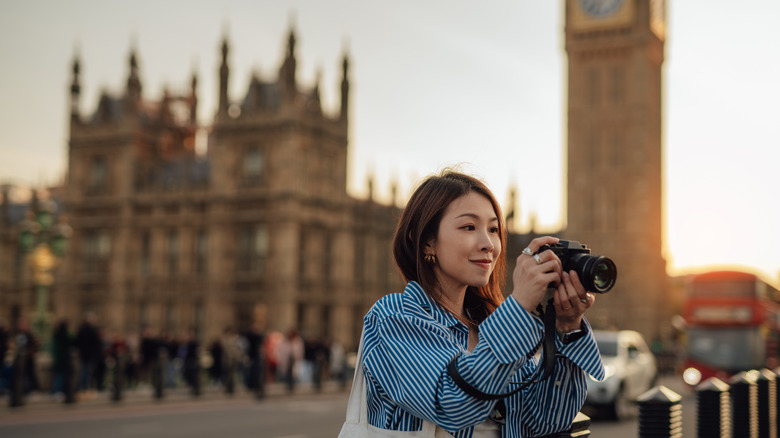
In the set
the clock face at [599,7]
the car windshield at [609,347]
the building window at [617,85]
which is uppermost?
the clock face at [599,7]

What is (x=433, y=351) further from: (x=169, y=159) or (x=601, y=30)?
(x=601, y=30)

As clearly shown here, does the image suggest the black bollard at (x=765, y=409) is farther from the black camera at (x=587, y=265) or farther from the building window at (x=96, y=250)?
the building window at (x=96, y=250)

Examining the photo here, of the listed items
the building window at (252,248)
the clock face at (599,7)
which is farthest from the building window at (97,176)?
the clock face at (599,7)

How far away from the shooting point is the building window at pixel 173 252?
1609 inches

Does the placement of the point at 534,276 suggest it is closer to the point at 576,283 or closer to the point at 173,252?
the point at 576,283

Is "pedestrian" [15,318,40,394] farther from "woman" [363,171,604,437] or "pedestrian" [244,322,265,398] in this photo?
"woman" [363,171,604,437]

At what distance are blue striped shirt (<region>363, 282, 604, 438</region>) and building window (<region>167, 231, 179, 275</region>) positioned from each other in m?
39.5

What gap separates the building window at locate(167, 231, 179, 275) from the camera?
40.9 m

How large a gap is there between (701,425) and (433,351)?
3.62 meters

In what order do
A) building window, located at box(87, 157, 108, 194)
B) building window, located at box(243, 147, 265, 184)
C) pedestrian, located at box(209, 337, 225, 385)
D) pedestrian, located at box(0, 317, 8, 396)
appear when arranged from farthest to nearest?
building window, located at box(87, 157, 108, 194) < building window, located at box(243, 147, 265, 184) < pedestrian, located at box(209, 337, 225, 385) < pedestrian, located at box(0, 317, 8, 396)

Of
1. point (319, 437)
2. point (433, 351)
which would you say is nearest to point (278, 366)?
point (319, 437)

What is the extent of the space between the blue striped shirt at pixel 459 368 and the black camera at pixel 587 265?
15 cm

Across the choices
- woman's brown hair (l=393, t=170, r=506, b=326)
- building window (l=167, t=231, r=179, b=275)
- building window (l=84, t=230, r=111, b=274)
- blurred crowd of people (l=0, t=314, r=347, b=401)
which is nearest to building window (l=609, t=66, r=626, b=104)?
building window (l=167, t=231, r=179, b=275)

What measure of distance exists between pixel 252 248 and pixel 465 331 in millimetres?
36848
